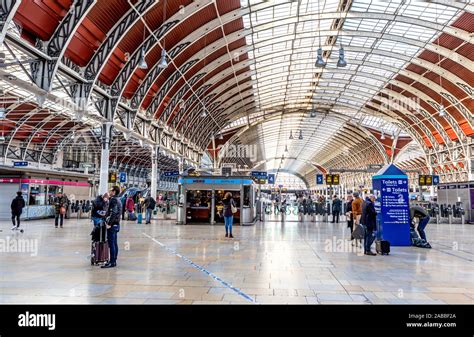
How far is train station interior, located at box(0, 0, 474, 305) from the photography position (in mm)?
6746

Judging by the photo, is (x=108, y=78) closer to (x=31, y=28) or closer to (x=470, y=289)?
(x=31, y=28)

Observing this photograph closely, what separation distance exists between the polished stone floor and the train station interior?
6cm

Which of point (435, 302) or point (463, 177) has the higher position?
point (463, 177)

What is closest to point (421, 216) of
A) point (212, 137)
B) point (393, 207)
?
point (393, 207)

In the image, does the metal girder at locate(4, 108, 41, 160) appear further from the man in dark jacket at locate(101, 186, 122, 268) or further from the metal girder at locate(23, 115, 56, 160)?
the man in dark jacket at locate(101, 186, 122, 268)

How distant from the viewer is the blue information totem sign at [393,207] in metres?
11.8

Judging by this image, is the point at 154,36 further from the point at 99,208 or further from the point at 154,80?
the point at 99,208

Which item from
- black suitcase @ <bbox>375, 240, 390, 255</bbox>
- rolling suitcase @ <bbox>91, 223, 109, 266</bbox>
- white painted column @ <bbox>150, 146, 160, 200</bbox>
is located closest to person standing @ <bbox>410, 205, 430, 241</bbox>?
black suitcase @ <bbox>375, 240, 390, 255</bbox>

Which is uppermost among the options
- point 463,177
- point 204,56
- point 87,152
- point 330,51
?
point 330,51

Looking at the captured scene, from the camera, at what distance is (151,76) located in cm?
2281
